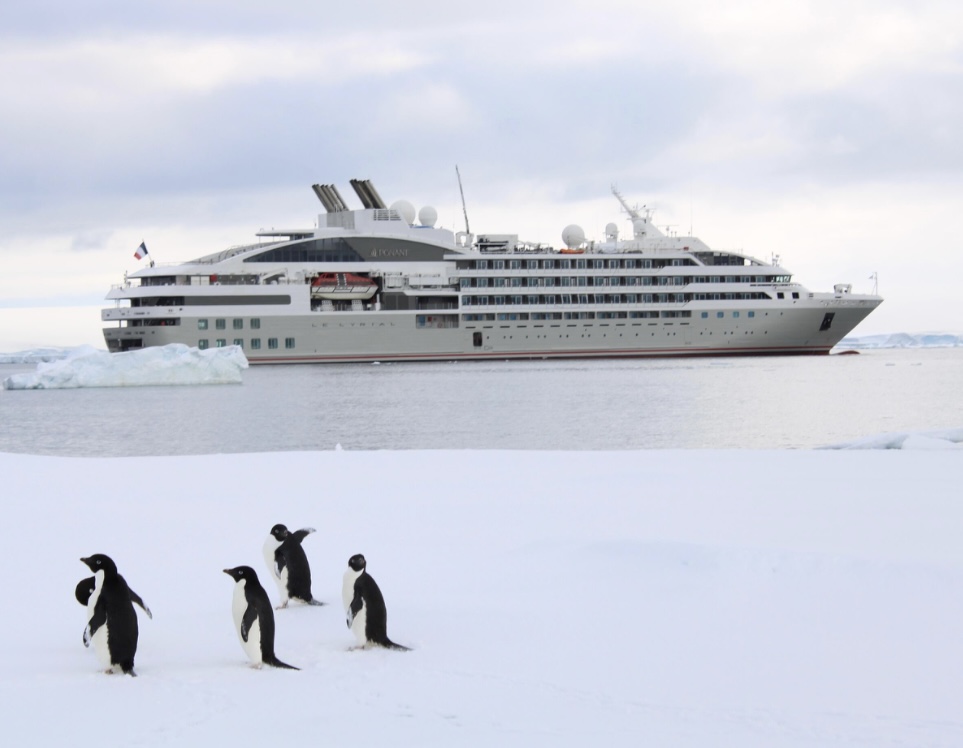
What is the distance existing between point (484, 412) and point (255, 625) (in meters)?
26.1

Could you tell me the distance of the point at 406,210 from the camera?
69.9 metres

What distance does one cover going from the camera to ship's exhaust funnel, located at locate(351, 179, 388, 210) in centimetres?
6756

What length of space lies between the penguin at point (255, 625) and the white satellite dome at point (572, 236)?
6711 centimetres

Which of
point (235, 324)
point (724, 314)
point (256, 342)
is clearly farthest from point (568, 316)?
point (235, 324)

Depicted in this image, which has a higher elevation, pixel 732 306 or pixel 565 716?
pixel 732 306

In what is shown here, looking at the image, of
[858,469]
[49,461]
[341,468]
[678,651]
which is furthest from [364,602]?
[49,461]

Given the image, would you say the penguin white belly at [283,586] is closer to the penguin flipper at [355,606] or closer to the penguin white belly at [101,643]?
the penguin flipper at [355,606]

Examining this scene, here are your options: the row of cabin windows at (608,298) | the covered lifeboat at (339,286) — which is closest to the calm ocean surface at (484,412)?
the covered lifeboat at (339,286)

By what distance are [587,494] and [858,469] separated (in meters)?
3.45

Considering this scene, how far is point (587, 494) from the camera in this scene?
9.98 m

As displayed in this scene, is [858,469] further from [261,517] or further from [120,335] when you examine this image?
[120,335]

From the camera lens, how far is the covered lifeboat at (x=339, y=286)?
208 feet

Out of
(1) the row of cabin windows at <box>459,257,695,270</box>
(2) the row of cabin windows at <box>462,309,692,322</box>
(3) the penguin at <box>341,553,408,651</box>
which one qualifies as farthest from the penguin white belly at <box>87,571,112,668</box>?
(1) the row of cabin windows at <box>459,257,695,270</box>

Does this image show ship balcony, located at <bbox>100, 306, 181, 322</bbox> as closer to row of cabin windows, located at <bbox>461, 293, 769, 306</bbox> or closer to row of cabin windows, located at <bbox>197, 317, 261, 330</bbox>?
row of cabin windows, located at <bbox>197, 317, 261, 330</bbox>
